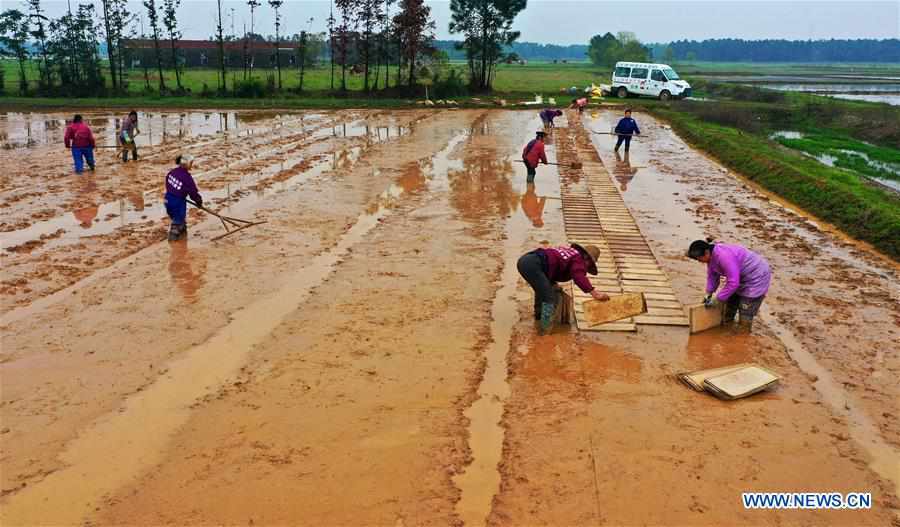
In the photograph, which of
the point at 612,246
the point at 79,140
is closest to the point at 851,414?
the point at 612,246

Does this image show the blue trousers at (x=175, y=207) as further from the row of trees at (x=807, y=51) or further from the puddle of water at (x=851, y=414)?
the row of trees at (x=807, y=51)

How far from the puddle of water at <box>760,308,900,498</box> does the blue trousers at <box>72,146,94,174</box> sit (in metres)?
13.8

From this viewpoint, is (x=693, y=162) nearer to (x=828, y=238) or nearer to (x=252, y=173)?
(x=828, y=238)

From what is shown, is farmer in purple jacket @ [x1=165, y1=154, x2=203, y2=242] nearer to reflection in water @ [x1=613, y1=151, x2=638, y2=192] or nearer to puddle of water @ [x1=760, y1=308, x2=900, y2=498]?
puddle of water @ [x1=760, y1=308, x2=900, y2=498]

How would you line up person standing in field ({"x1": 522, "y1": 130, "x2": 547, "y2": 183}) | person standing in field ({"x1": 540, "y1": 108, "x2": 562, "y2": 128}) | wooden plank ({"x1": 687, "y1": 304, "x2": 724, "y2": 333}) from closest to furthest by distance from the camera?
wooden plank ({"x1": 687, "y1": 304, "x2": 724, "y2": 333}) < person standing in field ({"x1": 522, "y1": 130, "x2": 547, "y2": 183}) < person standing in field ({"x1": 540, "y1": 108, "x2": 562, "y2": 128})

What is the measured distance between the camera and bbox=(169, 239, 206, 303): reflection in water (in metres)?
7.95

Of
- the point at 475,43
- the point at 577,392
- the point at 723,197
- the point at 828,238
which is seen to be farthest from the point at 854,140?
the point at 577,392

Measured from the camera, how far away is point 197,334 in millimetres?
6742

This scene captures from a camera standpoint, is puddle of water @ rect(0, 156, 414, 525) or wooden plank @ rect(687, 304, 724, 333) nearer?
puddle of water @ rect(0, 156, 414, 525)

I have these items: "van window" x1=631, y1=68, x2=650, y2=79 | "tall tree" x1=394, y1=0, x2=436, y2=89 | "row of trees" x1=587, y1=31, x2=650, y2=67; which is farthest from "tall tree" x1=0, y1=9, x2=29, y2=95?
"row of trees" x1=587, y1=31, x2=650, y2=67

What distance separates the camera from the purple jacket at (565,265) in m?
6.35

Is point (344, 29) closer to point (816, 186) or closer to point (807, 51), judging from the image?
point (816, 186)

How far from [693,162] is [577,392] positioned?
1354cm

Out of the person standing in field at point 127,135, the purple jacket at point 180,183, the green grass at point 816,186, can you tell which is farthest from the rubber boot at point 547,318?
the person standing in field at point 127,135
